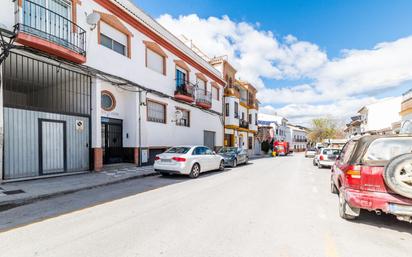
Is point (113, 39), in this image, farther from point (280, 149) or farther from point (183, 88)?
point (280, 149)

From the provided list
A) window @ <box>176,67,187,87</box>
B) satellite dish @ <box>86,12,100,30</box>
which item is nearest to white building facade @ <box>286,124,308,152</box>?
window @ <box>176,67,187,87</box>

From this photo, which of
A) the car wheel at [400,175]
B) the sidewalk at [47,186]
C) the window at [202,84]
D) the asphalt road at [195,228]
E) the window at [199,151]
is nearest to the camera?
the asphalt road at [195,228]

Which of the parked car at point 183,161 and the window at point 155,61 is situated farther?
the window at point 155,61

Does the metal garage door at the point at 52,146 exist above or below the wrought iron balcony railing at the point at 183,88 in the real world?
below

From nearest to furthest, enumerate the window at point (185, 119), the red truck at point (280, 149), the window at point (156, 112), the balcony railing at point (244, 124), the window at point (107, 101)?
the window at point (107, 101)
the window at point (156, 112)
the window at point (185, 119)
the balcony railing at point (244, 124)
the red truck at point (280, 149)

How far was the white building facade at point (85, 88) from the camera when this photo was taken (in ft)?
27.1

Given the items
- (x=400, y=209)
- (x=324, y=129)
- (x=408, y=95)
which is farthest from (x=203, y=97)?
(x=324, y=129)

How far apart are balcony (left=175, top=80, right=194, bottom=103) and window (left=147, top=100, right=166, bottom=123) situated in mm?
1615

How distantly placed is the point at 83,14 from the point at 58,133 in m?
5.65

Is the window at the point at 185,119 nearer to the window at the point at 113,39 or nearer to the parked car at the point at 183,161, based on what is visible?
the window at the point at 113,39

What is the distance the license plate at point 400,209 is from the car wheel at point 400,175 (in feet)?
0.79

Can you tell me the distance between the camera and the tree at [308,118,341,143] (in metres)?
60.8

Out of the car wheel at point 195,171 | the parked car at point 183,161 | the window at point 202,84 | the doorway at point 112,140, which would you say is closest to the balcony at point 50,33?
the doorway at point 112,140

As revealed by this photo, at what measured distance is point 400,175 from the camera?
149 inches
